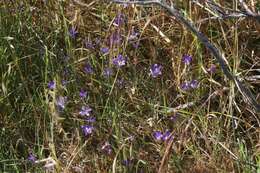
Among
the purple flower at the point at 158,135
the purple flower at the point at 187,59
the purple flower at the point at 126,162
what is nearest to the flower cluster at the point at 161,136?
the purple flower at the point at 158,135

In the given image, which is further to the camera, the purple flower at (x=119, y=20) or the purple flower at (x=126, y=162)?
the purple flower at (x=119, y=20)

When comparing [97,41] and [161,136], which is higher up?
[97,41]

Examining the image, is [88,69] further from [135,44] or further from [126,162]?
[126,162]

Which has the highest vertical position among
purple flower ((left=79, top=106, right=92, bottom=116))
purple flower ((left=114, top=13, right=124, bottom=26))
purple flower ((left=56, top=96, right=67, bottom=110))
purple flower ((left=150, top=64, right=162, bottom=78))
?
purple flower ((left=114, top=13, right=124, bottom=26))

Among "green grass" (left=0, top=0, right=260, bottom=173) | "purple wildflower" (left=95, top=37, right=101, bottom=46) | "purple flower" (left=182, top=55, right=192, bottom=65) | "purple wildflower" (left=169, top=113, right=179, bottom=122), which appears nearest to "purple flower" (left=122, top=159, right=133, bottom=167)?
"green grass" (left=0, top=0, right=260, bottom=173)

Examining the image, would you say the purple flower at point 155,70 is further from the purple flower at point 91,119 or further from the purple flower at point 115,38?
the purple flower at point 91,119

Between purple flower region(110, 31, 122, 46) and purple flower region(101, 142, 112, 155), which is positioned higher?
purple flower region(110, 31, 122, 46)

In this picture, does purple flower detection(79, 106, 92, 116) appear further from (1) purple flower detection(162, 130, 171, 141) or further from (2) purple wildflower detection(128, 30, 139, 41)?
(2) purple wildflower detection(128, 30, 139, 41)

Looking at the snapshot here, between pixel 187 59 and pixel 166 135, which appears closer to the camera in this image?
pixel 166 135

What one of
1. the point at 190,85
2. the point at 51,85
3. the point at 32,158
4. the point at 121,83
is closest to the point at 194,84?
the point at 190,85
